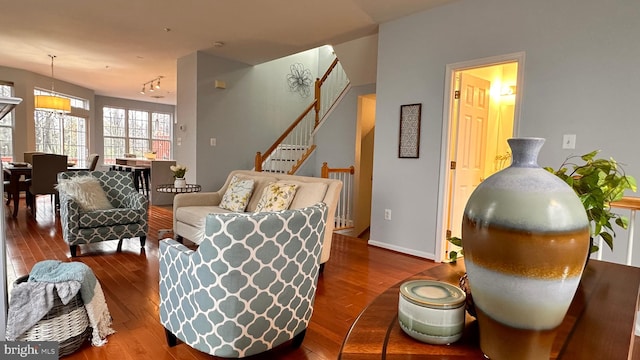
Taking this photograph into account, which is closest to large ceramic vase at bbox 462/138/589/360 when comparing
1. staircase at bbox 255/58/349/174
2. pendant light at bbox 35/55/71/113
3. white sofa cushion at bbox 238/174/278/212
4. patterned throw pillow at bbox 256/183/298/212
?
patterned throw pillow at bbox 256/183/298/212

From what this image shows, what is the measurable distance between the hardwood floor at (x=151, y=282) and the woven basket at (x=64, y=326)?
7 centimetres

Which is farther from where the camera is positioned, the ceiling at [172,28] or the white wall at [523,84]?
the ceiling at [172,28]

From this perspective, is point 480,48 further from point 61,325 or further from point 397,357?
point 61,325

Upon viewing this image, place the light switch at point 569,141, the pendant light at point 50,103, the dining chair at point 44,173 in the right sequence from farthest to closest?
1. the pendant light at point 50,103
2. the dining chair at point 44,173
3. the light switch at point 569,141

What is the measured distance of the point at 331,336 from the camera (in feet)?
7.04

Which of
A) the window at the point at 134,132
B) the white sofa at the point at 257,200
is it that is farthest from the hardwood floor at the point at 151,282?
the window at the point at 134,132

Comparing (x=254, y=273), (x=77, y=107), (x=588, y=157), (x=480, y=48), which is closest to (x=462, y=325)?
(x=588, y=157)

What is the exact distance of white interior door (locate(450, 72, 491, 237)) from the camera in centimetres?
368

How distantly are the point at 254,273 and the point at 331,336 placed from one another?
827mm

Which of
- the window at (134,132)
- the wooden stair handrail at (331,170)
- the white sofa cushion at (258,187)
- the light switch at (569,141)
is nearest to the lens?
the light switch at (569,141)

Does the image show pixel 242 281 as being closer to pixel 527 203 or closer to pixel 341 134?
pixel 527 203

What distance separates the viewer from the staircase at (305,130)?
6109mm

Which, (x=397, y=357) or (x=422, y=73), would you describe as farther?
(x=422, y=73)

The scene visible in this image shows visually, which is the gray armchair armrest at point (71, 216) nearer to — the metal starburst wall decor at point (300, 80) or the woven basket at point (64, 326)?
the woven basket at point (64, 326)
